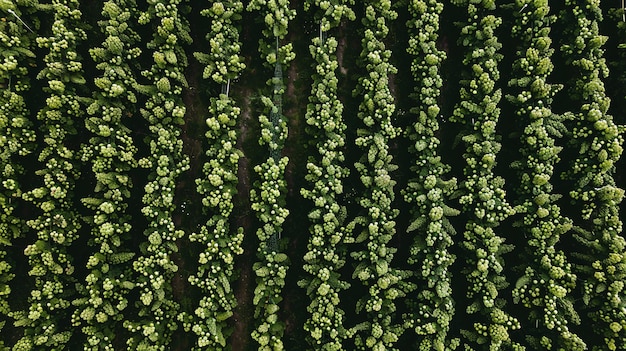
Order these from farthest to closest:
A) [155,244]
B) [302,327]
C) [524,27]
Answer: [302,327], [524,27], [155,244]

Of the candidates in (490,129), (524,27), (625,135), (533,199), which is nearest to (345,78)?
(490,129)

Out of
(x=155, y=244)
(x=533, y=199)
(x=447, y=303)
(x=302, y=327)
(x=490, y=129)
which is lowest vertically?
(x=302, y=327)

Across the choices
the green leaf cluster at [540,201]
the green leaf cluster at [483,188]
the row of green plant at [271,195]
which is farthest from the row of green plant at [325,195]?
the green leaf cluster at [540,201]

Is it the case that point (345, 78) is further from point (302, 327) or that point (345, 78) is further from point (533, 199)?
point (302, 327)

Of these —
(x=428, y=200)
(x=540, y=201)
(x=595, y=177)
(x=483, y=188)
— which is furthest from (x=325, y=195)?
(x=595, y=177)

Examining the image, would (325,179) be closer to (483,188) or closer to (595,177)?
(483,188)

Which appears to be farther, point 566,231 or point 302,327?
point 302,327

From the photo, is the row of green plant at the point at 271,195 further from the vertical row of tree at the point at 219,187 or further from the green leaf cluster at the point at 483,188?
the green leaf cluster at the point at 483,188

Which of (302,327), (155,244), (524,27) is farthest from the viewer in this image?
(302,327)
